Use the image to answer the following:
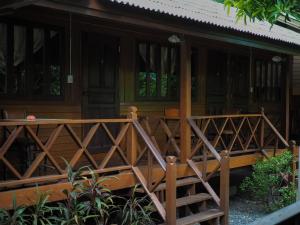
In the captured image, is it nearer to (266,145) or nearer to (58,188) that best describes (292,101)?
(266,145)

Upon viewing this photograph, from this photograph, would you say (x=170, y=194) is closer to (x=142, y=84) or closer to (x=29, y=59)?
(x=29, y=59)

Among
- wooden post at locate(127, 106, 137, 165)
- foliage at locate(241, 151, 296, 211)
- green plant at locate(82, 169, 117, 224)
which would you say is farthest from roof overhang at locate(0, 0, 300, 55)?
foliage at locate(241, 151, 296, 211)

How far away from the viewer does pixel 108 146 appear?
8.75m

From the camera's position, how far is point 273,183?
868 centimetres

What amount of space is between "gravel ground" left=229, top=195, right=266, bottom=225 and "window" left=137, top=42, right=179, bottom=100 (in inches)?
104

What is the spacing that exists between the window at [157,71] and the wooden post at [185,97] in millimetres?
1665

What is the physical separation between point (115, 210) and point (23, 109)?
7.14ft

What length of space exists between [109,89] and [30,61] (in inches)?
72.5

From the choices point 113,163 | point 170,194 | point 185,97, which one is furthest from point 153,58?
point 170,194

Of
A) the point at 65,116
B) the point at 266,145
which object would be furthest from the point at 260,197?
the point at 65,116

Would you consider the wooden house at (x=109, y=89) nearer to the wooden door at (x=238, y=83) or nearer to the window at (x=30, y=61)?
the window at (x=30, y=61)

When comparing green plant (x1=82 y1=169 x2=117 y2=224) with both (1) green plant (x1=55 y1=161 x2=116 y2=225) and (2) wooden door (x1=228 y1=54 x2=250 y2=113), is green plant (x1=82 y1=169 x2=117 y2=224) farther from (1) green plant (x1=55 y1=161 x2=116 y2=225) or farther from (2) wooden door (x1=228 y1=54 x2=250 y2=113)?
(2) wooden door (x1=228 y1=54 x2=250 y2=113)

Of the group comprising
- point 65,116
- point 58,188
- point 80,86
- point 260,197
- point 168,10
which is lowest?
point 260,197

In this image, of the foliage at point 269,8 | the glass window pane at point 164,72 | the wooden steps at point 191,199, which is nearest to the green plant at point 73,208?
the wooden steps at point 191,199
